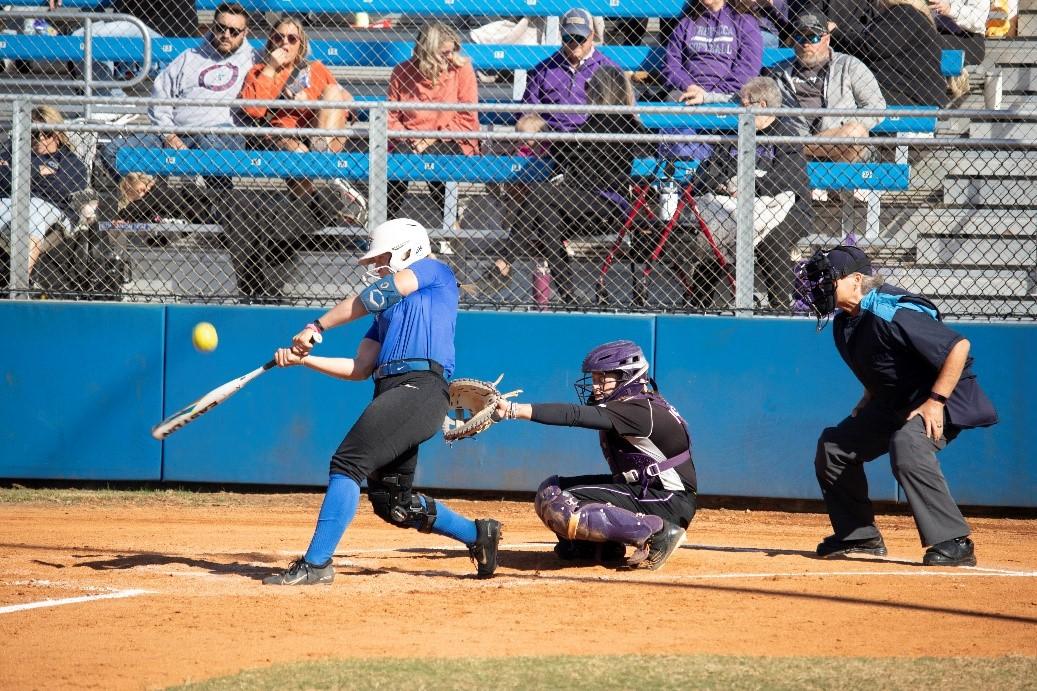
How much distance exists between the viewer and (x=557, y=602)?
244 inches

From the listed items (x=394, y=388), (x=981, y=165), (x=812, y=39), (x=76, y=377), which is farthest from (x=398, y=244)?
(x=981, y=165)

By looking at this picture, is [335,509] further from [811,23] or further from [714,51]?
[811,23]

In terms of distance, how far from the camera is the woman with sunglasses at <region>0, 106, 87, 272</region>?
9.98 meters

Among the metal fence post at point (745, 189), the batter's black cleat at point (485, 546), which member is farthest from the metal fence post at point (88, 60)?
the batter's black cleat at point (485, 546)

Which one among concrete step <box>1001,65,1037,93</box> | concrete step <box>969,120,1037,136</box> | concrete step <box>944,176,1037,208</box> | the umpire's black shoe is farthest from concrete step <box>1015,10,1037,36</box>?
the umpire's black shoe

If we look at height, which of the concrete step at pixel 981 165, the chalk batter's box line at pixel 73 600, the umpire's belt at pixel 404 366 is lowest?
the chalk batter's box line at pixel 73 600

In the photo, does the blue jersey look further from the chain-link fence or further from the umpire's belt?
the chain-link fence

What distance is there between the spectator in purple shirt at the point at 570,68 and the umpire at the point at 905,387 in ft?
13.8

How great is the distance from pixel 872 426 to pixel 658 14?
6.20m

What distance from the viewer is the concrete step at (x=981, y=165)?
10.1 metres

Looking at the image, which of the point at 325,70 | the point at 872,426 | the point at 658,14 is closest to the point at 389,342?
the point at 872,426

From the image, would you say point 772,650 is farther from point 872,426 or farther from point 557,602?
point 872,426

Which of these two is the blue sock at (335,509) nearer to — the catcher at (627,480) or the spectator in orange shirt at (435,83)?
the catcher at (627,480)

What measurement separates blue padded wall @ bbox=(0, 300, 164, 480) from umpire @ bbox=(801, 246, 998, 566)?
5.62 m
